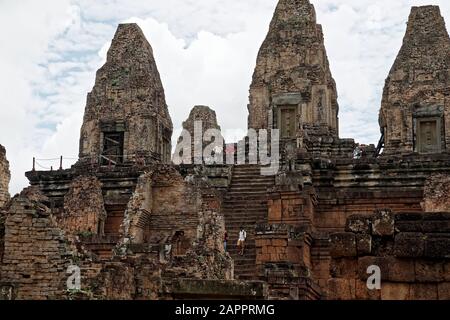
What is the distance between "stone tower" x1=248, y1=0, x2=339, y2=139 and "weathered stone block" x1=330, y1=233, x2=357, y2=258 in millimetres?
19436

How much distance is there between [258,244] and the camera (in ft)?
64.4

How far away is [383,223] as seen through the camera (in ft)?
32.2

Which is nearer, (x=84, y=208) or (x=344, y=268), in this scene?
(x=344, y=268)

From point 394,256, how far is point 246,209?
46.1 feet

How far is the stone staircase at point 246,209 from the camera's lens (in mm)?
20562

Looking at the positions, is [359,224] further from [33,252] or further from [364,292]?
[33,252]

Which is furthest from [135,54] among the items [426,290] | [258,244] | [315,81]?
[426,290]

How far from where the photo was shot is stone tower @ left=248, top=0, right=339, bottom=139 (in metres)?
29.8

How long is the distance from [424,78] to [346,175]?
6.21m

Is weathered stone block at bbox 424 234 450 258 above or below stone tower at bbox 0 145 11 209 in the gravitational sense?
below

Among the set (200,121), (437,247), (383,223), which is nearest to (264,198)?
(383,223)

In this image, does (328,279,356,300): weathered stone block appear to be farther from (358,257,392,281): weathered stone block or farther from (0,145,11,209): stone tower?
(0,145,11,209): stone tower

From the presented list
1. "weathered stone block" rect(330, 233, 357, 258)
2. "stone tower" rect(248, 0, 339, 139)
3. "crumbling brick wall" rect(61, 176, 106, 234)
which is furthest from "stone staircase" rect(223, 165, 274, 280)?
"weathered stone block" rect(330, 233, 357, 258)
